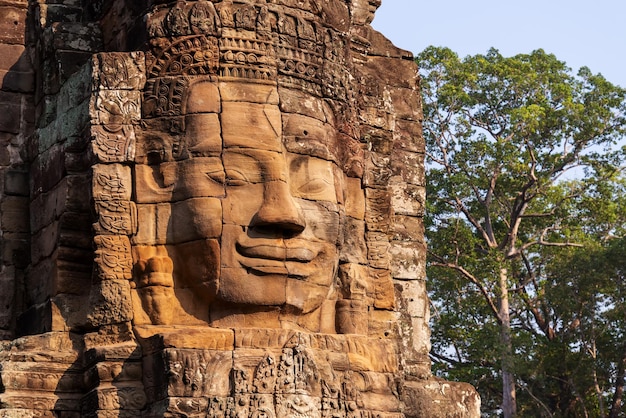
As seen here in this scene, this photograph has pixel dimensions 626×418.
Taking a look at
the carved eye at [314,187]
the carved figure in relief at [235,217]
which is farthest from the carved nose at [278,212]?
the carved eye at [314,187]

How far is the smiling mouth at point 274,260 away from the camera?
425 inches

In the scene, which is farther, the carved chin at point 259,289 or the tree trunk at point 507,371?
the tree trunk at point 507,371

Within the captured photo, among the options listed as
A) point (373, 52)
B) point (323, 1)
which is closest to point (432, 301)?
point (373, 52)

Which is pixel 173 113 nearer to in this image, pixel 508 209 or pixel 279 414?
pixel 279 414

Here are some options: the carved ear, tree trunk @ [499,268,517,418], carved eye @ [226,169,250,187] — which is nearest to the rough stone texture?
carved eye @ [226,169,250,187]

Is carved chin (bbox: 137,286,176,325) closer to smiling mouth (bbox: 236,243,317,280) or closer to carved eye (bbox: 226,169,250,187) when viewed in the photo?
smiling mouth (bbox: 236,243,317,280)

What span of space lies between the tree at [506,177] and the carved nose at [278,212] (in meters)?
18.1

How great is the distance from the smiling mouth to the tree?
18035 mm

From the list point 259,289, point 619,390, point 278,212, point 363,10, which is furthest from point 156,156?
point 619,390

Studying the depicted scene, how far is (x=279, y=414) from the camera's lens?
10258mm

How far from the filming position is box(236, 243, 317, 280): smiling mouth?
10.8 m

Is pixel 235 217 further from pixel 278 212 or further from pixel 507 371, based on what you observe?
pixel 507 371

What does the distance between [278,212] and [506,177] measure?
1998cm

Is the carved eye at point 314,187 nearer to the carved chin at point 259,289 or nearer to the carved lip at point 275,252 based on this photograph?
the carved lip at point 275,252
